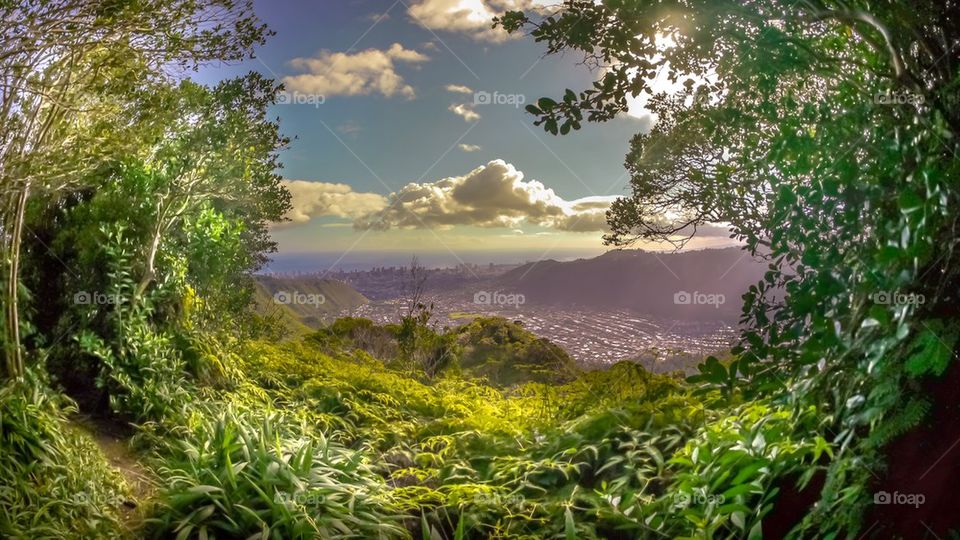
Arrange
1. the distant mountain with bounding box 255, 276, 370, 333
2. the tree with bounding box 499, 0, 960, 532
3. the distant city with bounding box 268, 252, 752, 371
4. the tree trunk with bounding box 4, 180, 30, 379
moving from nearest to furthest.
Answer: the tree with bounding box 499, 0, 960, 532 → the tree trunk with bounding box 4, 180, 30, 379 → the distant city with bounding box 268, 252, 752, 371 → the distant mountain with bounding box 255, 276, 370, 333

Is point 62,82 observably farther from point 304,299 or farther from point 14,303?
point 304,299

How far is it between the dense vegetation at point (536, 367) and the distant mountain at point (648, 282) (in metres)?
0.40

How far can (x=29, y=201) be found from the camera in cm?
443

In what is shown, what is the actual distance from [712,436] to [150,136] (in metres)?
4.13

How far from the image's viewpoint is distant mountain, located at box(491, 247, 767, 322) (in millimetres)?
Answer: 4820

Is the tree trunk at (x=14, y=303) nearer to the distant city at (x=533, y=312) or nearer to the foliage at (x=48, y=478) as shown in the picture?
the foliage at (x=48, y=478)

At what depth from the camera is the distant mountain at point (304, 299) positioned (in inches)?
285

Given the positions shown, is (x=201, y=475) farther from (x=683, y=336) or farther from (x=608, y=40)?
(x=683, y=336)

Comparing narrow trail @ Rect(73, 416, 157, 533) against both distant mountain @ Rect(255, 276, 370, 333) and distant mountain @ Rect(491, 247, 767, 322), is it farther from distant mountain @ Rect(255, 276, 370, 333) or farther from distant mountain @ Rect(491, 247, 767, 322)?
distant mountain @ Rect(491, 247, 767, 322)

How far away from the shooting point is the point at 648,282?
6422mm

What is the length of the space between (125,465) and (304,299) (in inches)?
128

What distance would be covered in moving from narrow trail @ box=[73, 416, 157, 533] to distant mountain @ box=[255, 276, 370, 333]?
2893 mm

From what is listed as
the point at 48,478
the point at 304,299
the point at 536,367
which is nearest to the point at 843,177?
the point at 48,478

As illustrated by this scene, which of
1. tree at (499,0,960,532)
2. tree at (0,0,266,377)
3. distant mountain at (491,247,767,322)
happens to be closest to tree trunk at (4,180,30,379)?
tree at (0,0,266,377)
